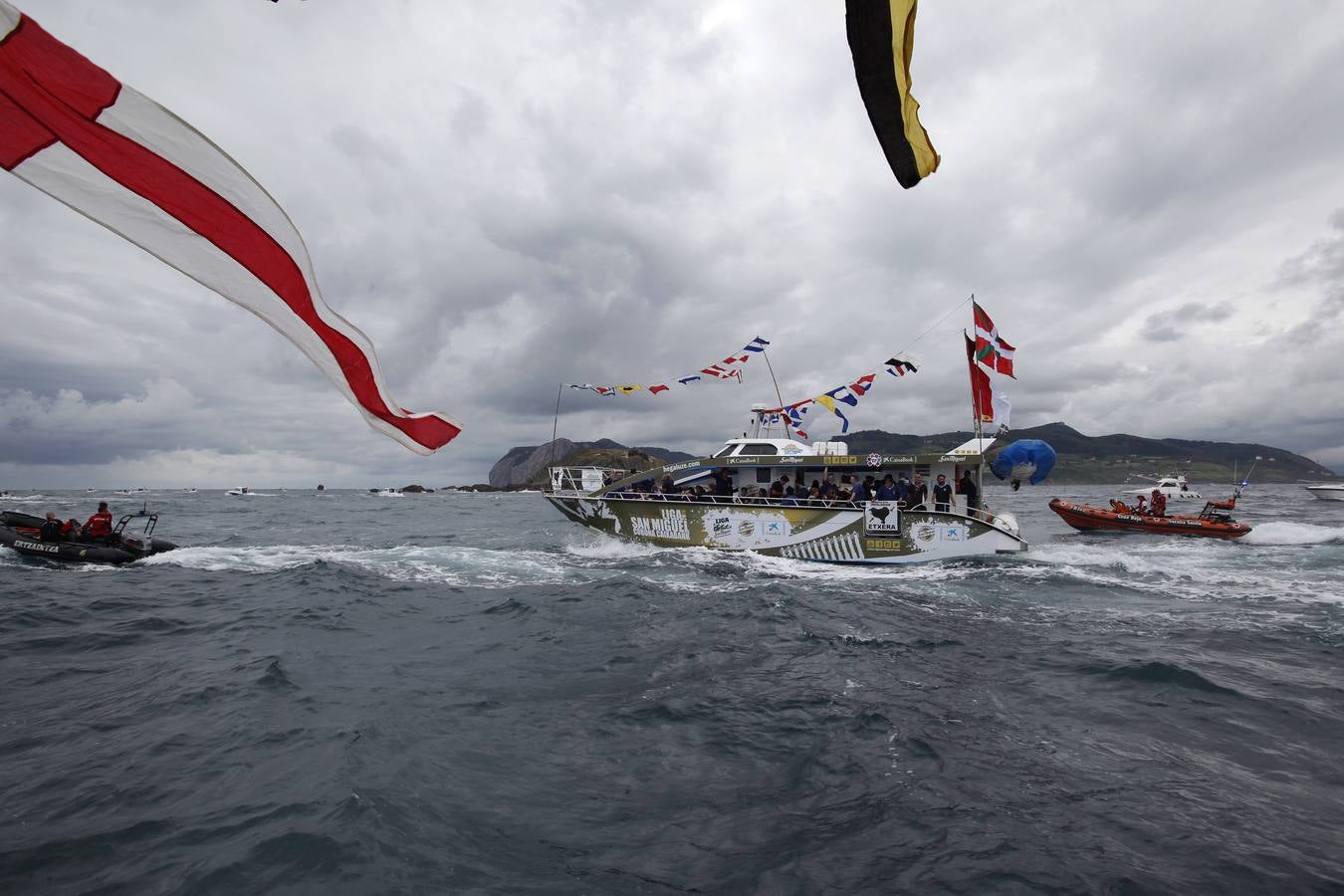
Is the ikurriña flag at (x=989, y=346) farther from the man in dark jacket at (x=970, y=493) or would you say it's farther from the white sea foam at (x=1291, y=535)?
the white sea foam at (x=1291, y=535)

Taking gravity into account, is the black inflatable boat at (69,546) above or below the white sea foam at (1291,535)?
above

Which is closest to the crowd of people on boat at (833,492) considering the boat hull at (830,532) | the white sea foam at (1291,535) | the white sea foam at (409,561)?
the boat hull at (830,532)

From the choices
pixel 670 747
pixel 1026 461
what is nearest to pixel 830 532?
pixel 1026 461

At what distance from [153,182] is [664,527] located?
18515 millimetres

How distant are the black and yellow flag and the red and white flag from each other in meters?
2.61

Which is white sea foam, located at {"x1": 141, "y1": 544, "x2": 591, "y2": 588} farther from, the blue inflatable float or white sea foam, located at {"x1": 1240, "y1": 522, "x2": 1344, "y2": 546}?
white sea foam, located at {"x1": 1240, "y1": 522, "x2": 1344, "y2": 546}

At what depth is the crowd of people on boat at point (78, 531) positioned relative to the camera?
1748cm

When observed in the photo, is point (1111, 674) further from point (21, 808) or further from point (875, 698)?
point (21, 808)

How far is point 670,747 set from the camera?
216 inches

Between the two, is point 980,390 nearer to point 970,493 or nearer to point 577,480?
point 970,493

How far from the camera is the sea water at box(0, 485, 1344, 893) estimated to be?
3.73 metres

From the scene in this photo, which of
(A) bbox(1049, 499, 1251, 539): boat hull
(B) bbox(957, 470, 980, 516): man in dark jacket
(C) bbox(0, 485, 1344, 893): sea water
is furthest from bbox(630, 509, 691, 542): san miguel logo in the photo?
(A) bbox(1049, 499, 1251, 539): boat hull

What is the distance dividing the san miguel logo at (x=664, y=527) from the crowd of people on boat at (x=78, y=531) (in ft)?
51.4

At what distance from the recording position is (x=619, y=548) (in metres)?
21.0
